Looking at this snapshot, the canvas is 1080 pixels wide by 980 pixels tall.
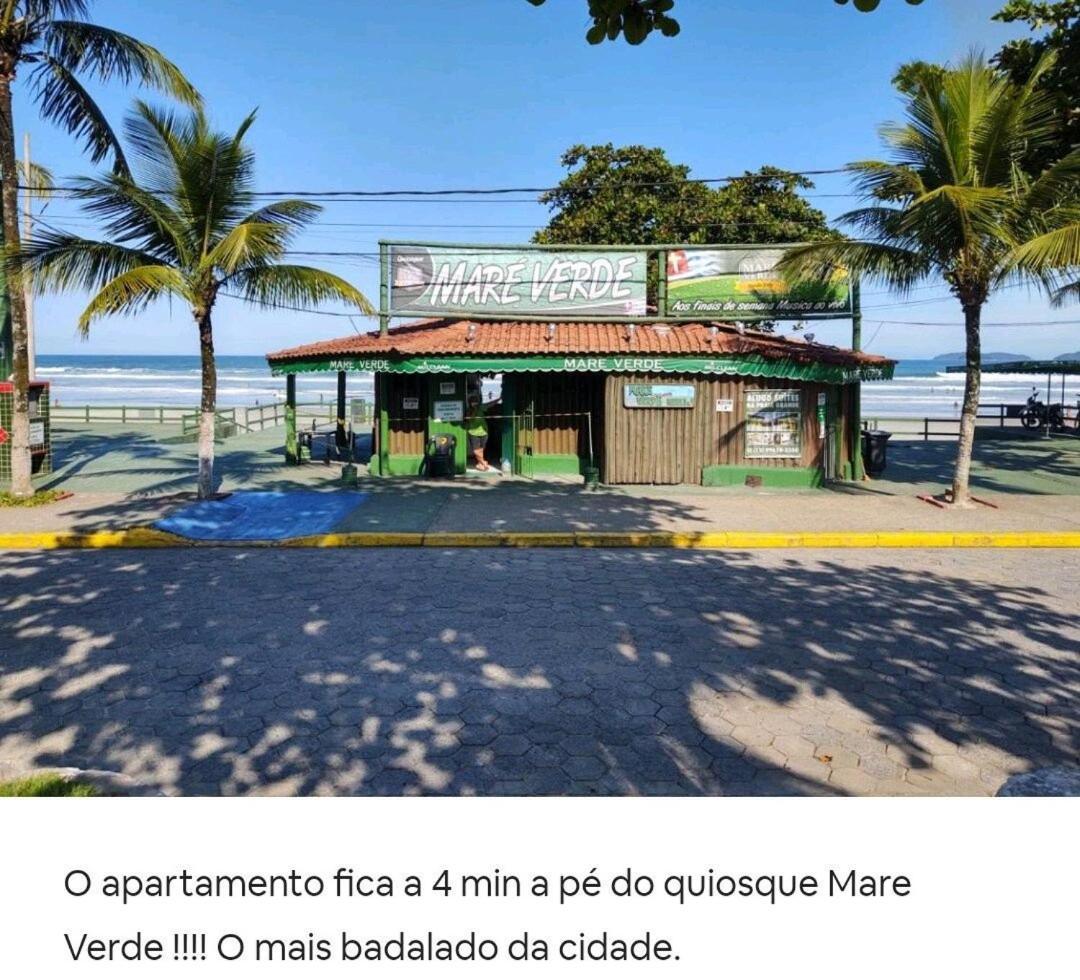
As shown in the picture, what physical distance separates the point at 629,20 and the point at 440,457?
12.0 metres

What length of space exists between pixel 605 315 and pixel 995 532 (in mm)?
8693

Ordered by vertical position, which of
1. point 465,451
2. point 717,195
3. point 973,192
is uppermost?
point 717,195

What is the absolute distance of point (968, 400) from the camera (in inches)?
516

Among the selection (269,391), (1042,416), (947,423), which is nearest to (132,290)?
(1042,416)

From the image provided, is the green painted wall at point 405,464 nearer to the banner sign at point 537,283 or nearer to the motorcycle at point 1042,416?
the banner sign at point 537,283

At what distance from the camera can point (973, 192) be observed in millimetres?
11195

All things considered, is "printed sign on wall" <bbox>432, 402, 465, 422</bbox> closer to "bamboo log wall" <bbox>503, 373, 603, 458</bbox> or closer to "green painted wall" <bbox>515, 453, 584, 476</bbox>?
"bamboo log wall" <bbox>503, 373, 603, 458</bbox>

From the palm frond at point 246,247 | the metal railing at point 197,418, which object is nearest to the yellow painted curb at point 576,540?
the palm frond at point 246,247

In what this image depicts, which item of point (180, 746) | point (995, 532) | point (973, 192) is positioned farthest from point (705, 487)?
point (180, 746)

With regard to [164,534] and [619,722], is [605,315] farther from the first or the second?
[619,722]

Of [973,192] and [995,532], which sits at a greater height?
[973,192]

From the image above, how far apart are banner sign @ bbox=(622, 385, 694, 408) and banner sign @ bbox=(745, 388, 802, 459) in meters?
1.20

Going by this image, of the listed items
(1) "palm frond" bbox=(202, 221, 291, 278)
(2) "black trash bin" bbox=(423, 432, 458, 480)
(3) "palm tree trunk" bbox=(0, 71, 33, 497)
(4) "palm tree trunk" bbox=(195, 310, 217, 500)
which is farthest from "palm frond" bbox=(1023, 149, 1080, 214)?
(3) "palm tree trunk" bbox=(0, 71, 33, 497)

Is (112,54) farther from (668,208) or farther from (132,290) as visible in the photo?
(668,208)
